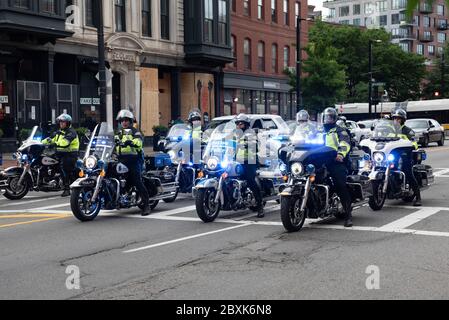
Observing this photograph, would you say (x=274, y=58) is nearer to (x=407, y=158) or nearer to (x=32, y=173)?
(x=32, y=173)

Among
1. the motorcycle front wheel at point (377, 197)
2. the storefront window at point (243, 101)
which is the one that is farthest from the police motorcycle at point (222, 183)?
the storefront window at point (243, 101)

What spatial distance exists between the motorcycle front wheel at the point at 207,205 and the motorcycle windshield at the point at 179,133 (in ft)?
11.8

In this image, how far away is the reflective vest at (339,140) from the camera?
34.3 ft

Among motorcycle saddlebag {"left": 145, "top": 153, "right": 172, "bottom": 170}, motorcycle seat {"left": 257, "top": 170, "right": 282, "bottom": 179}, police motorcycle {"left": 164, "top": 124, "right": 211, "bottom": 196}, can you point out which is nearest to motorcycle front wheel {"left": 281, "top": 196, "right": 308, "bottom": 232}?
motorcycle seat {"left": 257, "top": 170, "right": 282, "bottom": 179}

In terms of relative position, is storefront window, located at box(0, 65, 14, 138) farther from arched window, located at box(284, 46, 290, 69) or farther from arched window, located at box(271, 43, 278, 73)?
arched window, located at box(284, 46, 290, 69)

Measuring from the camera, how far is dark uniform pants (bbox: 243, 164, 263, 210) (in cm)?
1155

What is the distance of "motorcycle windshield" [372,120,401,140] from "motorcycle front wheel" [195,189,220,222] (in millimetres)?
3698

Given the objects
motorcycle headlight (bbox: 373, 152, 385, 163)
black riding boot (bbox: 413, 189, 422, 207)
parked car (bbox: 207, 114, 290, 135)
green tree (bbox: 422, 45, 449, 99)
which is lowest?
black riding boot (bbox: 413, 189, 422, 207)

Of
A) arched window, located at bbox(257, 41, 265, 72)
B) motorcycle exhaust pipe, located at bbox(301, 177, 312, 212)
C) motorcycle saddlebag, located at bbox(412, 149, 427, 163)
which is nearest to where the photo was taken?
motorcycle exhaust pipe, located at bbox(301, 177, 312, 212)

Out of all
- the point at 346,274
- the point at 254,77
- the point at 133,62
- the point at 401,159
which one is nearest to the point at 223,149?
the point at 401,159

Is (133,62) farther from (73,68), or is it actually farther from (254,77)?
(254,77)

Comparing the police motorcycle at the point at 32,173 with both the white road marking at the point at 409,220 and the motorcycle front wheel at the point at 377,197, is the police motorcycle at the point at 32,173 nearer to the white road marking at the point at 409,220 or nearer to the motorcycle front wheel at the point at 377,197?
the motorcycle front wheel at the point at 377,197

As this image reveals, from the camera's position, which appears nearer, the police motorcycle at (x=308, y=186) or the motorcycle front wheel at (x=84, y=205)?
the police motorcycle at (x=308, y=186)

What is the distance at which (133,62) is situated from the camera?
3472 cm
